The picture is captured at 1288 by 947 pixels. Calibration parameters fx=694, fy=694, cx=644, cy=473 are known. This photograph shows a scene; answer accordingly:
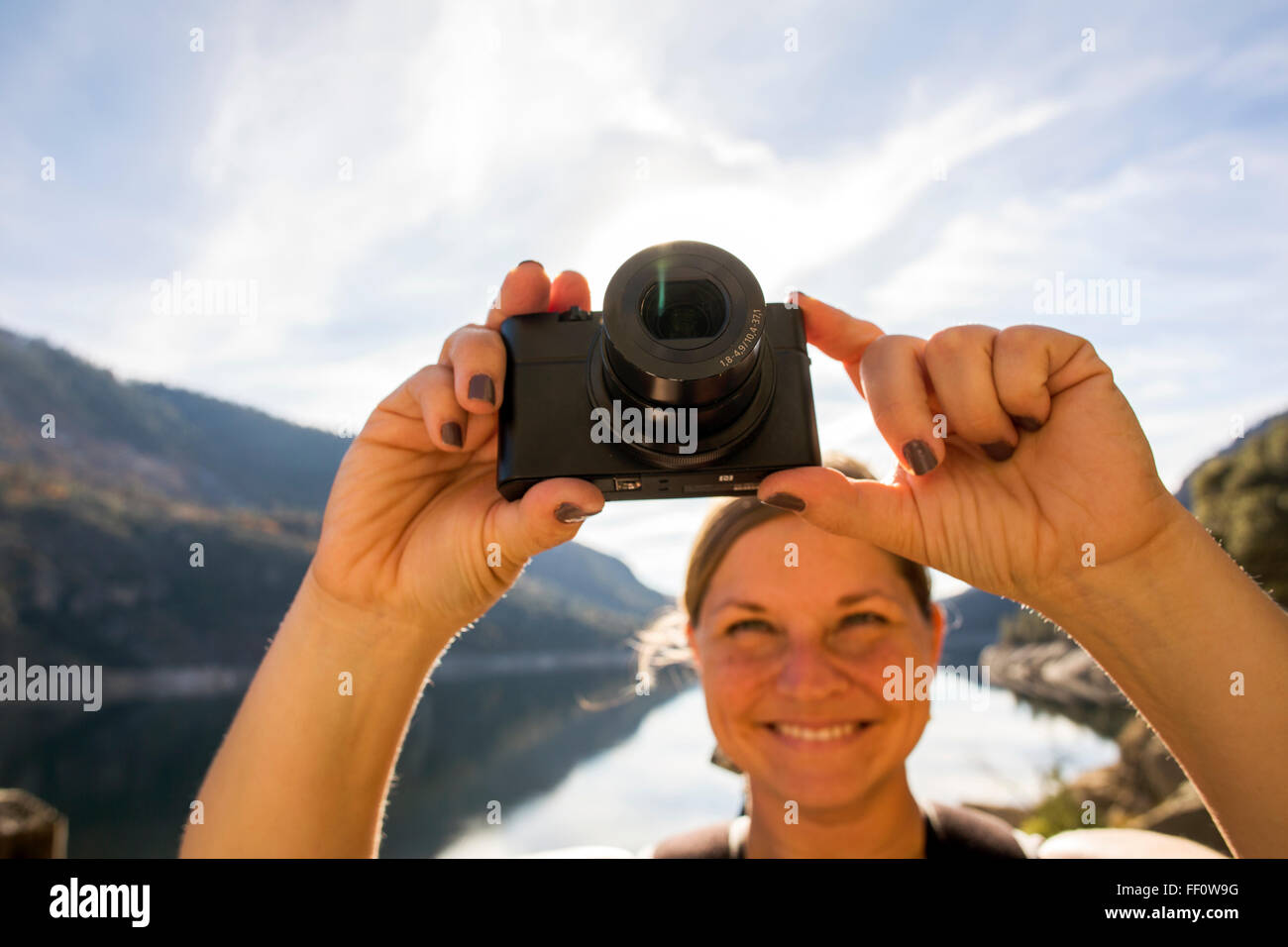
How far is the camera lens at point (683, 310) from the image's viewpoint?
1558 mm

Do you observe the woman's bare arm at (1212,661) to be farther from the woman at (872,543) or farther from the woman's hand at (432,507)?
the woman's hand at (432,507)

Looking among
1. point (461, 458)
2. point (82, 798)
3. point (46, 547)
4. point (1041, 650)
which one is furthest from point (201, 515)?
point (461, 458)

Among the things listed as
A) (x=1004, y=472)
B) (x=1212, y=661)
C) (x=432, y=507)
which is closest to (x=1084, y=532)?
(x=1004, y=472)

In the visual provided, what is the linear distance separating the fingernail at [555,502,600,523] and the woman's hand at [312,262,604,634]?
0.07 metres

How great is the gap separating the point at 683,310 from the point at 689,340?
0.53 ft

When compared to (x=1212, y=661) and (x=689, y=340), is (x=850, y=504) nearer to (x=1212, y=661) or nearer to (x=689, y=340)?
(x=689, y=340)

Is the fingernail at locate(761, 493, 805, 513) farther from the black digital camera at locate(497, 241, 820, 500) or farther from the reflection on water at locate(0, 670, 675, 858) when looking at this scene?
the reflection on water at locate(0, 670, 675, 858)

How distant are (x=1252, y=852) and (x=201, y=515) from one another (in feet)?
287

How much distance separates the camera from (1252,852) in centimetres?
148

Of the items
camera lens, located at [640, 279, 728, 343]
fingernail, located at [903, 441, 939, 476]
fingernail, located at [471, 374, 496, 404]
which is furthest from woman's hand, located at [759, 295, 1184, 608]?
fingernail, located at [471, 374, 496, 404]

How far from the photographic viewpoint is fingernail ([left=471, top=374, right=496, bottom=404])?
1.67 metres

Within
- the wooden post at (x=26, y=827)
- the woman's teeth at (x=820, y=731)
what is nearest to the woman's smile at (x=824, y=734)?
the woman's teeth at (x=820, y=731)

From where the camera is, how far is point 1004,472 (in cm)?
167
